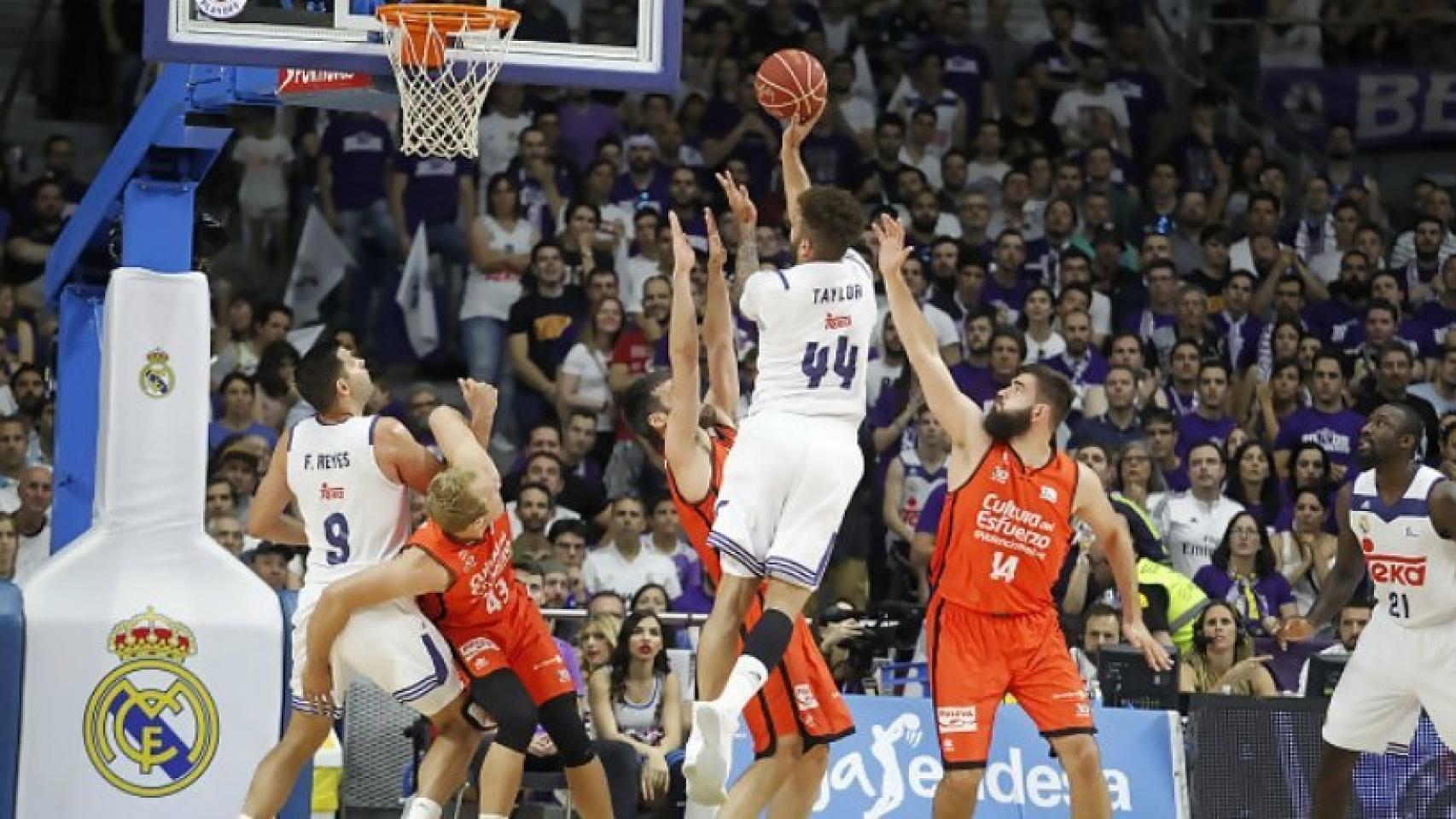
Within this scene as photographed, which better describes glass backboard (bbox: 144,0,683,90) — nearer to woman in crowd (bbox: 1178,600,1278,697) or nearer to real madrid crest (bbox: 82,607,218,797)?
real madrid crest (bbox: 82,607,218,797)

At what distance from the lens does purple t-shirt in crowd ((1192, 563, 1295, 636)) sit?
14.9 meters

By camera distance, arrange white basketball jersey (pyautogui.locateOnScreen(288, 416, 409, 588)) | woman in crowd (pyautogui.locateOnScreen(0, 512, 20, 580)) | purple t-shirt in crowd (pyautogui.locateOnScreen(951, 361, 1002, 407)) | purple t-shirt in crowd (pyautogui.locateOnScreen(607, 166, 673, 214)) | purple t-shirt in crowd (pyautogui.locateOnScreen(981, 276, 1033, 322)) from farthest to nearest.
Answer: purple t-shirt in crowd (pyautogui.locateOnScreen(607, 166, 673, 214)), purple t-shirt in crowd (pyautogui.locateOnScreen(981, 276, 1033, 322)), purple t-shirt in crowd (pyautogui.locateOnScreen(951, 361, 1002, 407)), woman in crowd (pyautogui.locateOnScreen(0, 512, 20, 580)), white basketball jersey (pyautogui.locateOnScreen(288, 416, 409, 588))

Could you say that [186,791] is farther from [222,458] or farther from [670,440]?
[222,458]

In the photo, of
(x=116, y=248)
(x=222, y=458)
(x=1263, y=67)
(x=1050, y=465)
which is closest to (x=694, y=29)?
(x=1263, y=67)

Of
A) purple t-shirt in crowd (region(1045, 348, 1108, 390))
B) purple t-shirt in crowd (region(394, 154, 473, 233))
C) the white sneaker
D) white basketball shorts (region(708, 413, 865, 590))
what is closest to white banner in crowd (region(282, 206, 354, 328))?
purple t-shirt in crowd (region(394, 154, 473, 233))

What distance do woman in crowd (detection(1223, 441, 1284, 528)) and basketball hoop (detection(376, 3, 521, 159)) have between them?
7292 mm

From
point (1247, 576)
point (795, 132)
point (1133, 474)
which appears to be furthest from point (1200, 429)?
point (795, 132)

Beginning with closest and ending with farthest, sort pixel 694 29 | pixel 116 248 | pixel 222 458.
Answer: pixel 116 248
pixel 222 458
pixel 694 29

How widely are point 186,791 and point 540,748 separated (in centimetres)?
182

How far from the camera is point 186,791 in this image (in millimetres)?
11086

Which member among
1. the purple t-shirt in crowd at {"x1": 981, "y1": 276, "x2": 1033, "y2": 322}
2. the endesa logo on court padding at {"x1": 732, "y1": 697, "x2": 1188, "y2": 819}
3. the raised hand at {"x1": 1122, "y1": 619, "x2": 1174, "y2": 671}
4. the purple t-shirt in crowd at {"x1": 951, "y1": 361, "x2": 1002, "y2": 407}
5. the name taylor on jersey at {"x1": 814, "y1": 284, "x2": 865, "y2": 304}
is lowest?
the endesa logo on court padding at {"x1": 732, "y1": 697, "x2": 1188, "y2": 819}

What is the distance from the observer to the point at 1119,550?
10422 mm

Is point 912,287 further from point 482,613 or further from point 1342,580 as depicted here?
point 482,613

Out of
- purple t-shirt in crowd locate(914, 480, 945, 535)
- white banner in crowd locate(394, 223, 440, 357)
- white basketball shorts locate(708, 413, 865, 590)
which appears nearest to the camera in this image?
white basketball shorts locate(708, 413, 865, 590)
